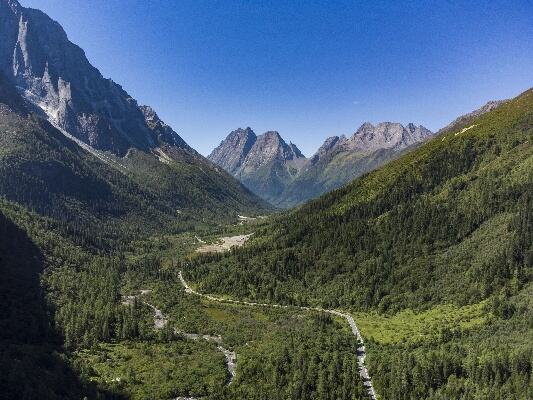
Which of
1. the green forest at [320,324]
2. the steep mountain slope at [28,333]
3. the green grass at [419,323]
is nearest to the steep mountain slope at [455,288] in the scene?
the green forest at [320,324]

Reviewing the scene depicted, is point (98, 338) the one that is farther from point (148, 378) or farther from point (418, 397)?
point (418, 397)

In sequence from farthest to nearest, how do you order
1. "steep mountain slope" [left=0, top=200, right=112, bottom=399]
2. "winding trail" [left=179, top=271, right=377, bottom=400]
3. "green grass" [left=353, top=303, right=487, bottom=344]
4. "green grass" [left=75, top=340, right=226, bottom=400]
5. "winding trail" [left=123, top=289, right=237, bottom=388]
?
1. "green grass" [left=353, top=303, right=487, bottom=344]
2. "winding trail" [left=123, top=289, right=237, bottom=388]
3. "green grass" [left=75, top=340, right=226, bottom=400]
4. "winding trail" [left=179, top=271, right=377, bottom=400]
5. "steep mountain slope" [left=0, top=200, right=112, bottom=399]

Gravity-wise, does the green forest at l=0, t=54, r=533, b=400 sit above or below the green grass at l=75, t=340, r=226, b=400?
above

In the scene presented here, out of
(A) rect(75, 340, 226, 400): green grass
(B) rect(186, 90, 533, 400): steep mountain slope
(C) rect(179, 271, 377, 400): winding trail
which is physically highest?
(B) rect(186, 90, 533, 400): steep mountain slope

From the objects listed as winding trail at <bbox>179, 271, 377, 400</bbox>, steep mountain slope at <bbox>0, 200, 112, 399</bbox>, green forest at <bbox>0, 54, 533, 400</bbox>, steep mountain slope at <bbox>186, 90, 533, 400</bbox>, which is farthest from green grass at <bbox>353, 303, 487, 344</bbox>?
steep mountain slope at <bbox>0, 200, 112, 399</bbox>

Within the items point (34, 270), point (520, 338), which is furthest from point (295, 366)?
point (34, 270)

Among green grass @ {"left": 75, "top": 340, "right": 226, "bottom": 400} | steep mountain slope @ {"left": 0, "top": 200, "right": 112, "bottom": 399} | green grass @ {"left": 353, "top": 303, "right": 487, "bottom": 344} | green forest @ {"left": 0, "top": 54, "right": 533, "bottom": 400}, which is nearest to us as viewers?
steep mountain slope @ {"left": 0, "top": 200, "right": 112, "bottom": 399}

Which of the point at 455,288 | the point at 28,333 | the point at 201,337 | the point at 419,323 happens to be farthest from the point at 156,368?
the point at 455,288

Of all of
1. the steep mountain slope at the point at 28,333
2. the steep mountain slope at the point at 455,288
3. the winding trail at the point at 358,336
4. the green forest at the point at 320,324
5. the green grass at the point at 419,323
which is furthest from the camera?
the green grass at the point at 419,323

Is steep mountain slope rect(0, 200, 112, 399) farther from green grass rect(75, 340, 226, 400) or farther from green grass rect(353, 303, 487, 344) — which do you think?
green grass rect(353, 303, 487, 344)

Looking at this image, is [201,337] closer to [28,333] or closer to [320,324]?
[320,324]

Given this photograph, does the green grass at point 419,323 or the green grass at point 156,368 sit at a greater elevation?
the green grass at point 419,323

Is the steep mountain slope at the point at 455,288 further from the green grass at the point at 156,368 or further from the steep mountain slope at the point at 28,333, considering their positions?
the steep mountain slope at the point at 28,333
